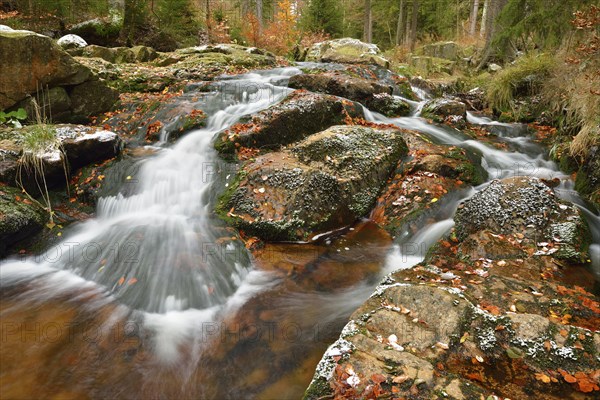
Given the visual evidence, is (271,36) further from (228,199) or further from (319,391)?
(319,391)

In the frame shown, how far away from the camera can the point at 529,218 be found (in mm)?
4723

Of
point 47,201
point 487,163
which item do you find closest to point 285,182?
point 47,201

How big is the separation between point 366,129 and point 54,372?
6024 mm

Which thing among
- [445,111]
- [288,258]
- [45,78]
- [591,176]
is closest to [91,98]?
[45,78]

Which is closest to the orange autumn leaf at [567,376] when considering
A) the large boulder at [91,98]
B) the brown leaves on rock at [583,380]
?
the brown leaves on rock at [583,380]

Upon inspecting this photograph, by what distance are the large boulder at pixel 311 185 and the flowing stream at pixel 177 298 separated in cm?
32

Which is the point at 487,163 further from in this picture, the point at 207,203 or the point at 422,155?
the point at 207,203

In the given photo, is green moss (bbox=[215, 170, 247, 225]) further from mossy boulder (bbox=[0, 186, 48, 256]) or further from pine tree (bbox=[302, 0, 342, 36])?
pine tree (bbox=[302, 0, 342, 36])

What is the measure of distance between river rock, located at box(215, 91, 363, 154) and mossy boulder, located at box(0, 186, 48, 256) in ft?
10.3

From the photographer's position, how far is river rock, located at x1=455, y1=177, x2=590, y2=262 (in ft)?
14.6

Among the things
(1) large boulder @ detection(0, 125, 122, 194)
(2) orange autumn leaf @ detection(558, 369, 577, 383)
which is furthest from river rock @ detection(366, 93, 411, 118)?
(2) orange autumn leaf @ detection(558, 369, 577, 383)

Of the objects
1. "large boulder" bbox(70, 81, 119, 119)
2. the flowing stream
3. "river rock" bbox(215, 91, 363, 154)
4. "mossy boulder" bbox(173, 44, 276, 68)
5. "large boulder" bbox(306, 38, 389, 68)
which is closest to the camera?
the flowing stream

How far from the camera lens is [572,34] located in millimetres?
8430

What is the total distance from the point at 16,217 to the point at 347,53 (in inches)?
570
